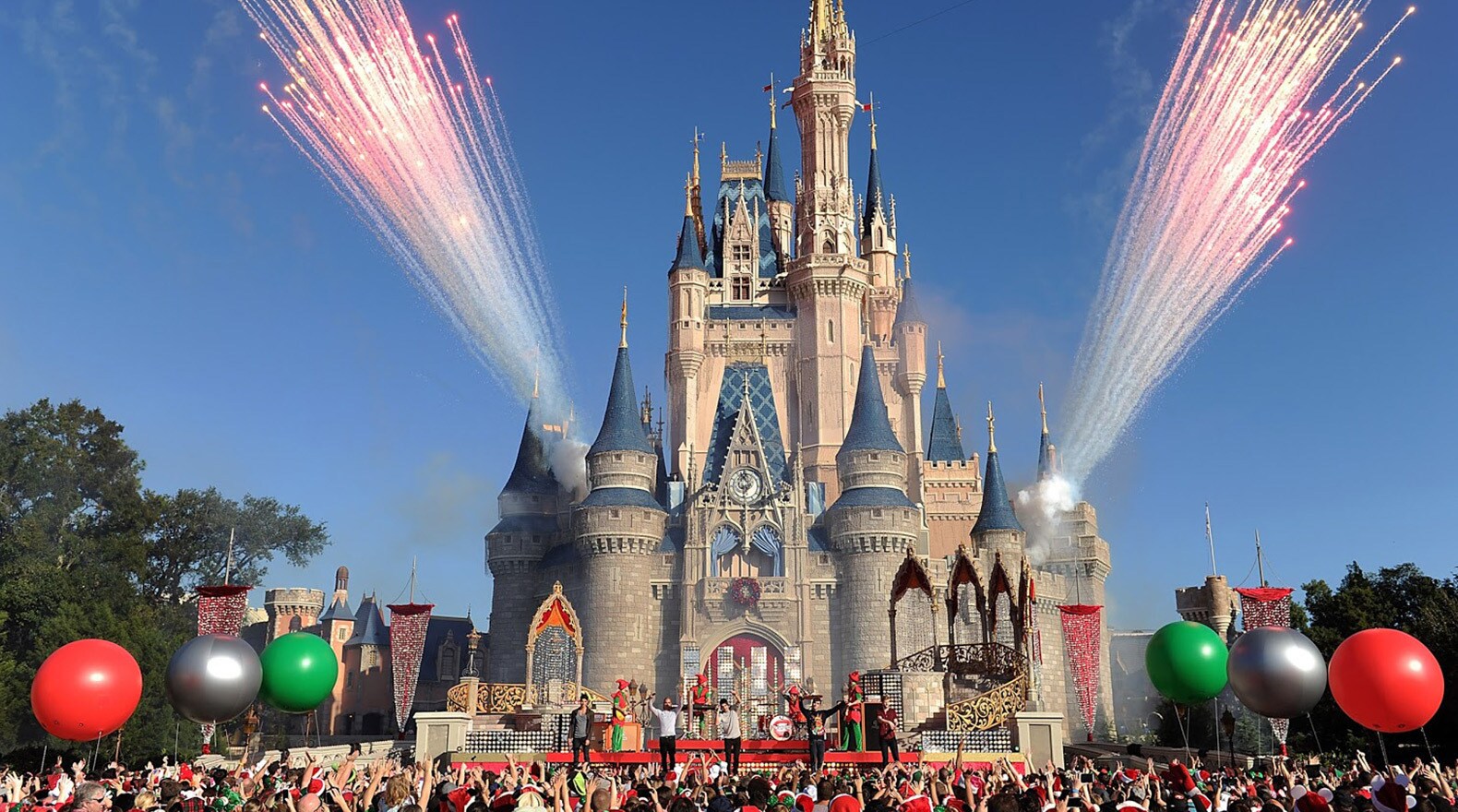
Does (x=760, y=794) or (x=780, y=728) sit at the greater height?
(x=780, y=728)

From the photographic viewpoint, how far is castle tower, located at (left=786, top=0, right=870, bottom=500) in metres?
58.0

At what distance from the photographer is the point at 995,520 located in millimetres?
54250

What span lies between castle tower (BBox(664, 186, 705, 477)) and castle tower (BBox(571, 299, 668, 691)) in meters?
5.86

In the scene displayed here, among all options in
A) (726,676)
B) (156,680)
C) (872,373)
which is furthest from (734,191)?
(156,680)

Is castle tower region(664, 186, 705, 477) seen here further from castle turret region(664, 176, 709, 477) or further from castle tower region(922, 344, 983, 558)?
castle tower region(922, 344, 983, 558)

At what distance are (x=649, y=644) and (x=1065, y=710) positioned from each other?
1910 cm

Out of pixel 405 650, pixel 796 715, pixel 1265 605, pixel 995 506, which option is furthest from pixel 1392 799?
pixel 995 506

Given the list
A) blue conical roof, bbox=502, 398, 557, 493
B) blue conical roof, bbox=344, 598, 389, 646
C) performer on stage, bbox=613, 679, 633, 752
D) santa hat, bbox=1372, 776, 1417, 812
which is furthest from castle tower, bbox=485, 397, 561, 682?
santa hat, bbox=1372, 776, 1417, 812

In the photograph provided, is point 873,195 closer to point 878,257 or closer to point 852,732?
point 878,257

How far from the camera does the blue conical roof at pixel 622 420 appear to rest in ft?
171

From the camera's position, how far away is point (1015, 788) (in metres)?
9.53

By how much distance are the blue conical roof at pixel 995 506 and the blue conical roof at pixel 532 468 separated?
19543 millimetres

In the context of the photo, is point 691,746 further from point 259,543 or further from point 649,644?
point 259,543

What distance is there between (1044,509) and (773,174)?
24.2 meters
